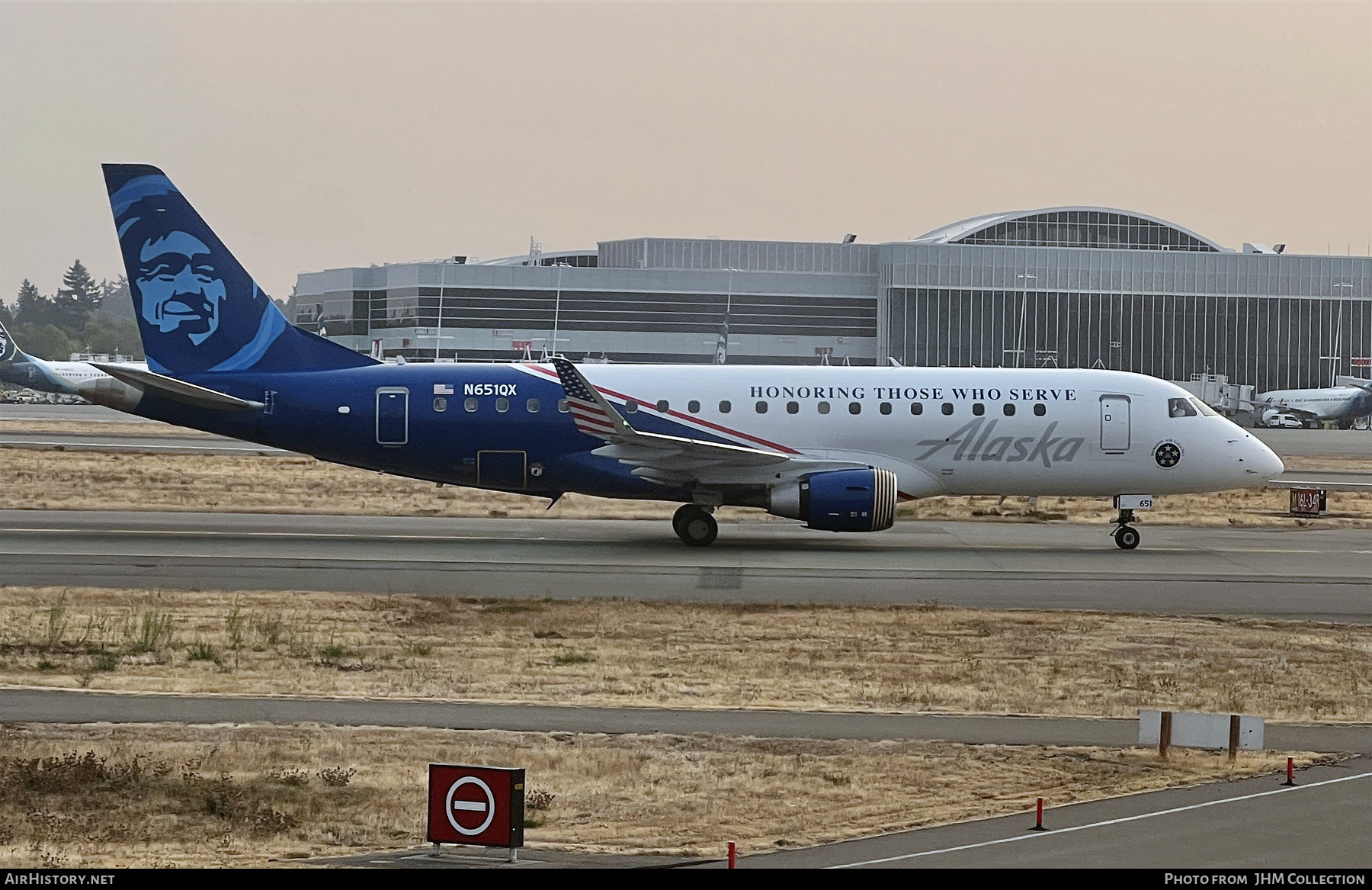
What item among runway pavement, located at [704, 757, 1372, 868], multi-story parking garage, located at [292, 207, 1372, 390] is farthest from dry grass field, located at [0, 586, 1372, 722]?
multi-story parking garage, located at [292, 207, 1372, 390]

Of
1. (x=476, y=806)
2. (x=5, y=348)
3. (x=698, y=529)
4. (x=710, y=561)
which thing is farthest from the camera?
(x=5, y=348)

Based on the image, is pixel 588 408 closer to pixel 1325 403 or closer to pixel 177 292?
pixel 177 292

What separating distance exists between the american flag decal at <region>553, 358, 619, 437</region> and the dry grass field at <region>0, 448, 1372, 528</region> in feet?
29.2

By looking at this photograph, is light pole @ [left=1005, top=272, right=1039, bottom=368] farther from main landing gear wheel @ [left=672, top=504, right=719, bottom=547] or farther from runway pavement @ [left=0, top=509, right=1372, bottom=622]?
main landing gear wheel @ [left=672, top=504, right=719, bottom=547]

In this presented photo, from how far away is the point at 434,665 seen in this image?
20.3 m

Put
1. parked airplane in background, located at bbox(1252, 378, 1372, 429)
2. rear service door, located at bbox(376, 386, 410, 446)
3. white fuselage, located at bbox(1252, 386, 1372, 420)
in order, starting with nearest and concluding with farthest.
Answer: rear service door, located at bbox(376, 386, 410, 446) < parked airplane in background, located at bbox(1252, 378, 1372, 429) < white fuselage, located at bbox(1252, 386, 1372, 420)

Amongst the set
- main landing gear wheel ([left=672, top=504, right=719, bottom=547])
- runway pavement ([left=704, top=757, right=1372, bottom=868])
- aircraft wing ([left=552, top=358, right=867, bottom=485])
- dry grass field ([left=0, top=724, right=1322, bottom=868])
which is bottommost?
dry grass field ([left=0, top=724, right=1322, bottom=868])

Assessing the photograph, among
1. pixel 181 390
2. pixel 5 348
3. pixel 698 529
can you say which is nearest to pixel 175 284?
pixel 181 390

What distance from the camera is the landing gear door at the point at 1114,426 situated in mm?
35188

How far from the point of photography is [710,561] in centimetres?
3173

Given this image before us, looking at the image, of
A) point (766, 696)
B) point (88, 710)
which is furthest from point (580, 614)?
point (88, 710)

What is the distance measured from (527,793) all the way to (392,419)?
20.5m

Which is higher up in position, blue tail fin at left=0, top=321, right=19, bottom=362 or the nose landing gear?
blue tail fin at left=0, top=321, right=19, bottom=362

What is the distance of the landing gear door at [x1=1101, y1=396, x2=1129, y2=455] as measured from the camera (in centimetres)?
3519
